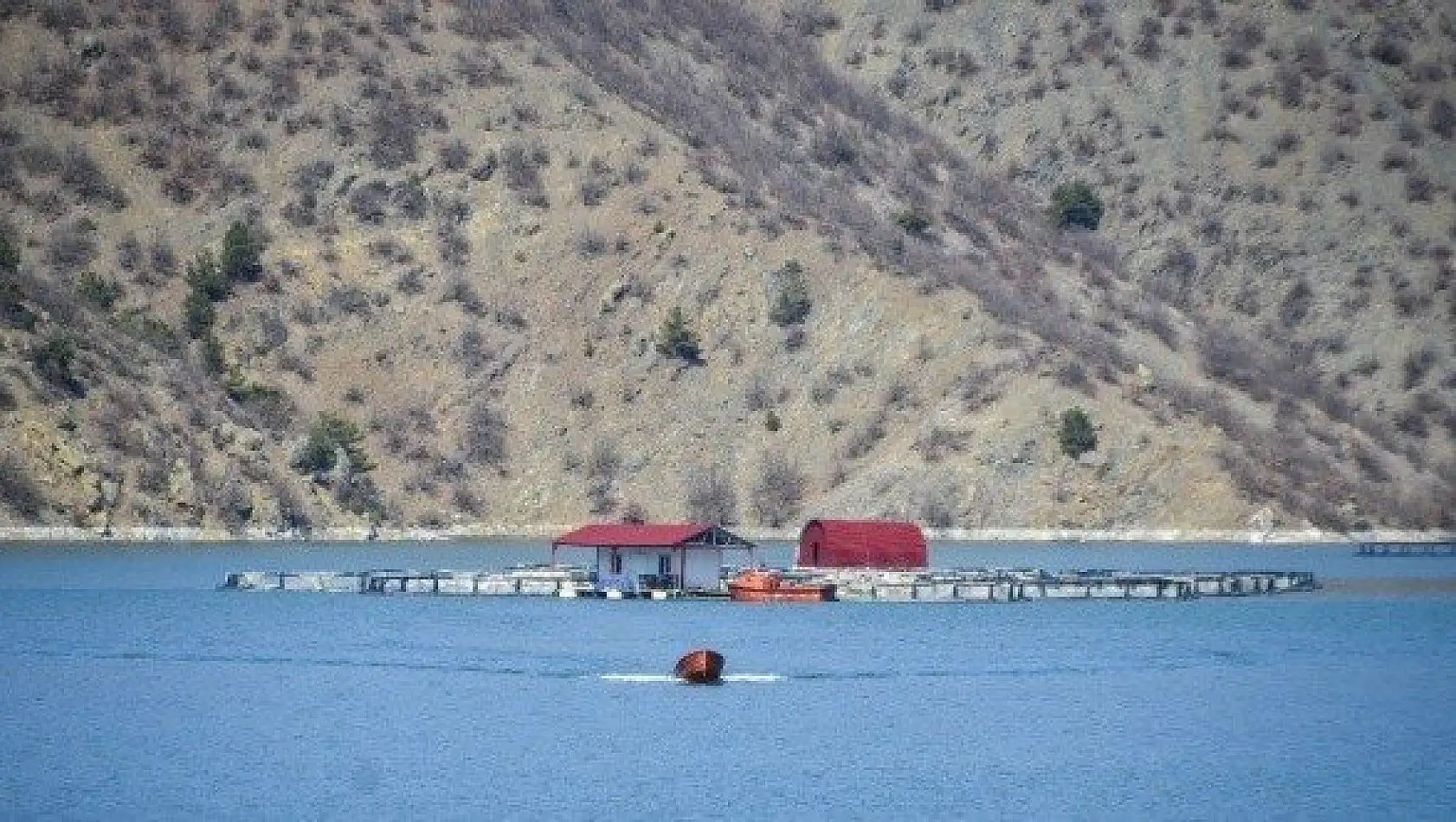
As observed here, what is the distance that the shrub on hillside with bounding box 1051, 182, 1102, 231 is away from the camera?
7195 inches

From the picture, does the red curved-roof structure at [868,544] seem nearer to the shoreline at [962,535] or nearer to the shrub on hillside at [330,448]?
the shoreline at [962,535]

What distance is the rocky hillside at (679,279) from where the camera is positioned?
142 metres

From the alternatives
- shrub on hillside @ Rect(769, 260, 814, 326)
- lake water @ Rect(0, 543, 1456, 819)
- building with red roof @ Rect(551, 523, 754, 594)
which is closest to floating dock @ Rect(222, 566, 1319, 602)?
building with red roof @ Rect(551, 523, 754, 594)

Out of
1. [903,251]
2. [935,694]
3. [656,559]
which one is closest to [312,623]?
[656,559]

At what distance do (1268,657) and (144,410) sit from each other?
57755mm

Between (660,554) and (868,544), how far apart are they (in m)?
12.5

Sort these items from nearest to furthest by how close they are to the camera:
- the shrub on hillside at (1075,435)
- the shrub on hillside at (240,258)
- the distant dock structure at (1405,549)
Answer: the shrub on hillside at (1075,435), the distant dock structure at (1405,549), the shrub on hillside at (240,258)

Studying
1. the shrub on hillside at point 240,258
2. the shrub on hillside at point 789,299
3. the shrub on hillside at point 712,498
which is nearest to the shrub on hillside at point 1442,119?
the shrub on hillside at point 789,299

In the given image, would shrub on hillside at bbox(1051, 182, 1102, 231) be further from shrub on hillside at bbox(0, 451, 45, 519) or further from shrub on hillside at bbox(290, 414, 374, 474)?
shrub on hillside at bbox(0, 451, 45, 519)

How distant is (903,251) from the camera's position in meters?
160

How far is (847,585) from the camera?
373 feet

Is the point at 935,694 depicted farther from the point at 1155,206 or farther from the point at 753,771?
the point at 1155,206

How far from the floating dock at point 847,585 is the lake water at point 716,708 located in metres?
0.73

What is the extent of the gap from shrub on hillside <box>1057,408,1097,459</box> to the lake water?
2275cm
